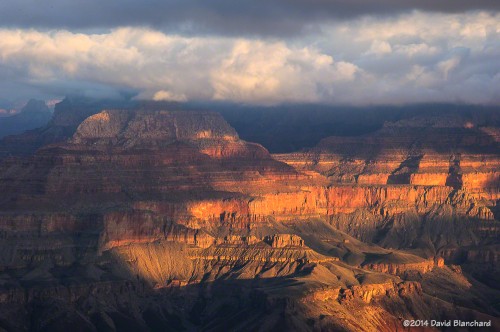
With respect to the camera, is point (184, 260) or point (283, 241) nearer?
point (184, 260)

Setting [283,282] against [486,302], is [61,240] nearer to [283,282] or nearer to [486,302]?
[283,282]

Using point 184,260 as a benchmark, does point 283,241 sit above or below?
above

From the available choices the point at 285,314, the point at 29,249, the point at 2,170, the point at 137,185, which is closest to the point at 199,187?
the point at 137,185

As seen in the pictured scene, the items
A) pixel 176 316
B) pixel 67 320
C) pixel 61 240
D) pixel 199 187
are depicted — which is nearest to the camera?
pixel 67 320

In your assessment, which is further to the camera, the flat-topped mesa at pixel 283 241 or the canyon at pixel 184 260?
the flat-topped mesa at pixel 283 241

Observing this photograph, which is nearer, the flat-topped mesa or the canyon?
the canyon

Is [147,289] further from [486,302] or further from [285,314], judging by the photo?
[486,302]

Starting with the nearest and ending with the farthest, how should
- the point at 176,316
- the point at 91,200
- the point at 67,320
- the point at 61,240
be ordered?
the point at 67,320 → the point at 176,316 → the point at 61,240 → the point at 91,200

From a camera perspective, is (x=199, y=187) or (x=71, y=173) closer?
(x=71, y=173)

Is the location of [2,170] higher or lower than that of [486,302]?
higher

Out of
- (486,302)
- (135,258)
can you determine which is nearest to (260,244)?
(135,258)
